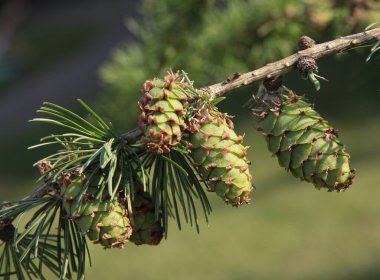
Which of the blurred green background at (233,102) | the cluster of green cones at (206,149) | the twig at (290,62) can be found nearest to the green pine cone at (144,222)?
the cluster of green cones at (206,149)

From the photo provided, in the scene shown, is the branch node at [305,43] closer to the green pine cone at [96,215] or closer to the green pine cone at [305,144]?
the green pine cone at [305,144]

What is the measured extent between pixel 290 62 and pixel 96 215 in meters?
0.27

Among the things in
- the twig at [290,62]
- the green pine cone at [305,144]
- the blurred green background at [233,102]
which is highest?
the blurred green background at [233,102]

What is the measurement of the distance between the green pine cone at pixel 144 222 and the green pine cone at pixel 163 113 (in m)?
0.11

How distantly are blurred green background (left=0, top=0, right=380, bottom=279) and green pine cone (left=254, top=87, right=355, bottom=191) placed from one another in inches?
13.5

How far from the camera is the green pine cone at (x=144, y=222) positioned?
0.76m

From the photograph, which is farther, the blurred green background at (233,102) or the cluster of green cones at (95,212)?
the blurred green background at (233,102)

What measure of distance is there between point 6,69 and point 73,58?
0.78m

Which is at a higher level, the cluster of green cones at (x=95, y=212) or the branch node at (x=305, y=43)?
the branch node at (x=305, y=43)

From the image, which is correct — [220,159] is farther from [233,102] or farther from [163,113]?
[233,102]

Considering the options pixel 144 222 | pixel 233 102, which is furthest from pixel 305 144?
pixel 233 102

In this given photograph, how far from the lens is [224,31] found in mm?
1273

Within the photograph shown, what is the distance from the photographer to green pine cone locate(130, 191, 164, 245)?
2.51ft

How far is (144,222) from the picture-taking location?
2.51 ft
